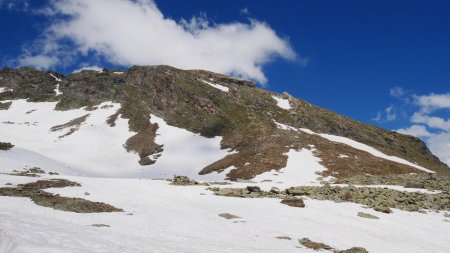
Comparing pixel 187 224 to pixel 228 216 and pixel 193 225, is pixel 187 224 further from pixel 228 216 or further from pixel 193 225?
pixel 228 216

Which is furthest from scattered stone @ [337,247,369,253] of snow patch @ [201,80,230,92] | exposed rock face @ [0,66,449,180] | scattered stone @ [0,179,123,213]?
snow patch @ [201,80,230,92]

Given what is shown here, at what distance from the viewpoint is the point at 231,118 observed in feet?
359

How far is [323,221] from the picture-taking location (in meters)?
31.5

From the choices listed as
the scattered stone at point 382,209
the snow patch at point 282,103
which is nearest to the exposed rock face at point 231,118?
the snow patch at point 282,103

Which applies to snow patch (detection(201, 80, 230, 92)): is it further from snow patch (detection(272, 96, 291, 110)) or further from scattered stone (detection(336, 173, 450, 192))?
scattered stone (detection(336, 173, 450, 192))

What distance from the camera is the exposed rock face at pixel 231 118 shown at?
80.4m

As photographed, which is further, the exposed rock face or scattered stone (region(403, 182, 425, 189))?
the exposed rock face

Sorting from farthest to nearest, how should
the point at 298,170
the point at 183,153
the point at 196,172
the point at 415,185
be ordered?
1. the point at 183,153
2. the point at 196,172
3. the point at 298,170
4. the point at 415,185

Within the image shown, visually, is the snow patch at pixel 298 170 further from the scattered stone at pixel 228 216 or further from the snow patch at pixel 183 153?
the scattered stone at pixel 228 216

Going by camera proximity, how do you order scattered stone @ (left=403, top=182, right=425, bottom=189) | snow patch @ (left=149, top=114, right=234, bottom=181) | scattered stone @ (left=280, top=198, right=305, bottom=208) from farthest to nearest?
snow patch @ (left=149, top=114, right=234, bottom=181)
scattered stone @ (left=403, top=182, right=425, bottom=189)
scattered stone @ (left=280, top=198, right=305, bottom=208)

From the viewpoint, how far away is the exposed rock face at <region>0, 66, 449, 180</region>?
3164 inches

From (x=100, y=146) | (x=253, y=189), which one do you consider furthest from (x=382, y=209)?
(x=100, y=146)

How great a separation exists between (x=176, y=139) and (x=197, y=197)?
63351 millimetres

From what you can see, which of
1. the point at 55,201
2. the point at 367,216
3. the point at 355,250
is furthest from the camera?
the point at 367,216
